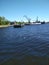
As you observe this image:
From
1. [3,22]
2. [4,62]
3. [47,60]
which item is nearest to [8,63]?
[4,62]

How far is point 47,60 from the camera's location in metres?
12.9

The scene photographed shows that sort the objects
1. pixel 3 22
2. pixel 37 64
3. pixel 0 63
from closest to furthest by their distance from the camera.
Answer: pixel 37 64
pixel 0 63
pixel 3 22

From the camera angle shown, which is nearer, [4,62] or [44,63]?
[44,63]

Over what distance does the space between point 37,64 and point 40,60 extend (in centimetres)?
123

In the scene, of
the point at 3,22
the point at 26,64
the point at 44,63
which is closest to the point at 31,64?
the point at 26,64

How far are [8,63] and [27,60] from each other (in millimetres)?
1965

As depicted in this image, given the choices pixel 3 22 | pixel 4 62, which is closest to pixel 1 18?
pixel 3 22

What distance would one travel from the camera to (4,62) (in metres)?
13.0

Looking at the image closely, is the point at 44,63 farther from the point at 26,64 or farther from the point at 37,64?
the point at 26,64

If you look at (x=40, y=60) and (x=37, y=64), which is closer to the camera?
(x=37, y=64)

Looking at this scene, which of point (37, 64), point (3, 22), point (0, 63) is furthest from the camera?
point (3, 22)

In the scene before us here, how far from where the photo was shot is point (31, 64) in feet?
39.7

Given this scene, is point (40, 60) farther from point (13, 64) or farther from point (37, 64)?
point (13, 64)

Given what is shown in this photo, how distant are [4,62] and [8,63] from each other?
0.55 meters
